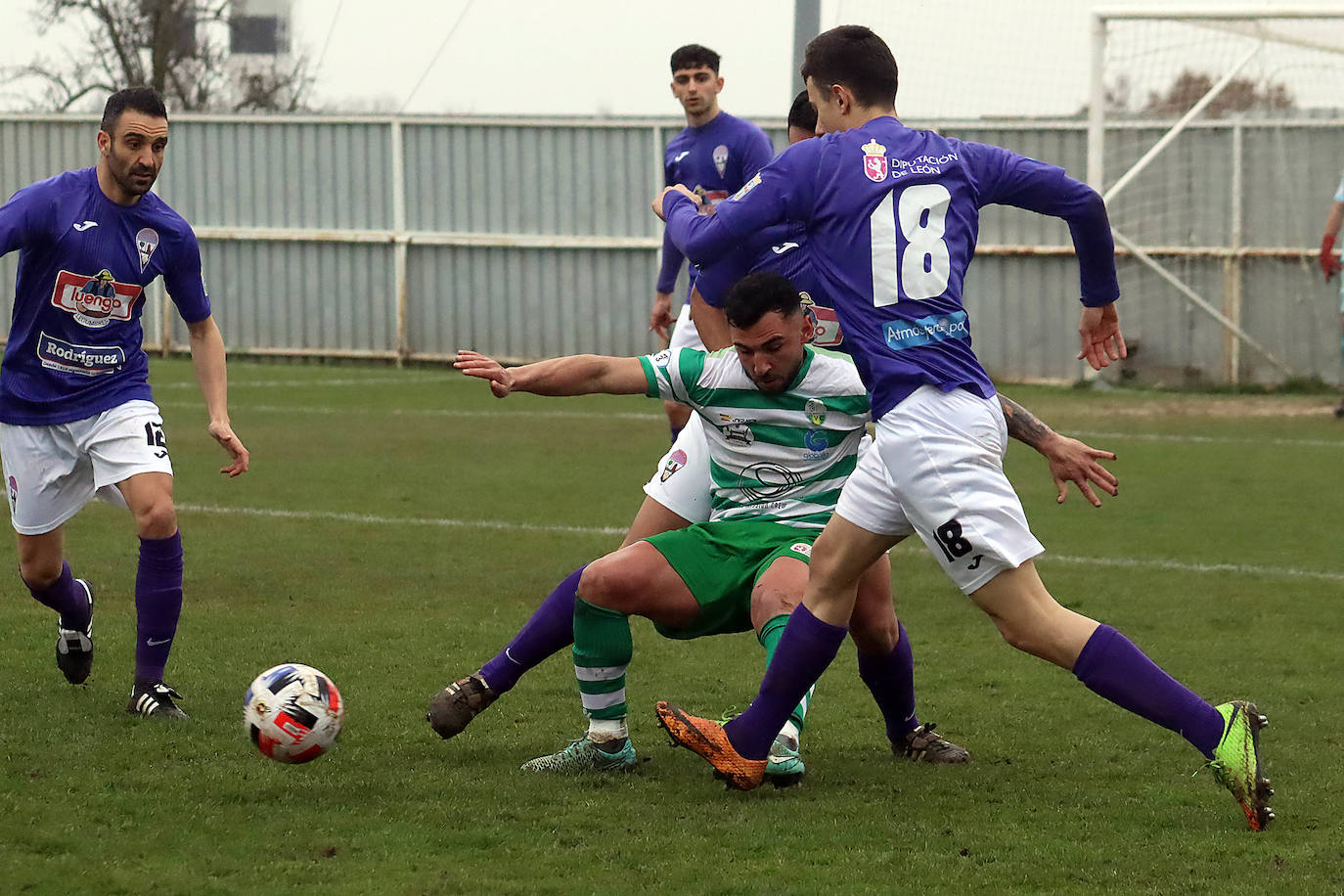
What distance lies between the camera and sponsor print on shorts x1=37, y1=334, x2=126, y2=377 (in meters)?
5.59

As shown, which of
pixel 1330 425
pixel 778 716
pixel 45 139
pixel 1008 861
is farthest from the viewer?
pixel 45 139

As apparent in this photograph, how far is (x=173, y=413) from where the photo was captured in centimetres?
1440

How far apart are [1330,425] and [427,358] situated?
10.6 meters

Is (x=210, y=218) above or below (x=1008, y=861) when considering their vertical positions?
above

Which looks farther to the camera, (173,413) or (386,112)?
(386,112)

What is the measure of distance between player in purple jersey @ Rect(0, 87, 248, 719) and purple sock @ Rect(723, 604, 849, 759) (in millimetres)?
1961

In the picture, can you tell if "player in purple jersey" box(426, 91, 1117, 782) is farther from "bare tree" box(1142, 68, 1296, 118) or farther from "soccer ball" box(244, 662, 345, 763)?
"bare tree" box(1142, 68, 1296, 118)

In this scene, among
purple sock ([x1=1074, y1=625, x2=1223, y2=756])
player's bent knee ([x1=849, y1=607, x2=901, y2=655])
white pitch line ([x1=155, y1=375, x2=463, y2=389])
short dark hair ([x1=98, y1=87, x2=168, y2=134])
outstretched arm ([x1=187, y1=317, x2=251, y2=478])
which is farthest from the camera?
white pitch line ([x1=155, y1=375, x2=463, y2=389])

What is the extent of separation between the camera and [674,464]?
17.9 feet

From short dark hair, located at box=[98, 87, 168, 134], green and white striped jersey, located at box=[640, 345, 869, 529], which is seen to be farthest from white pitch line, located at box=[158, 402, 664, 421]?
green and white striped jersey, located at box=[640, 345, 869, 529]

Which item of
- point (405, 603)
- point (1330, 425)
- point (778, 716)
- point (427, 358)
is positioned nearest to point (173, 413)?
point (427, 358)

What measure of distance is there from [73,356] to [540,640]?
193 cm

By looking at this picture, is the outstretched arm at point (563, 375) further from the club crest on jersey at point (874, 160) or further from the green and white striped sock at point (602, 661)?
the club crest on jersey at point (874, 160)

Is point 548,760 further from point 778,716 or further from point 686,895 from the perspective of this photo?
point 686,895
